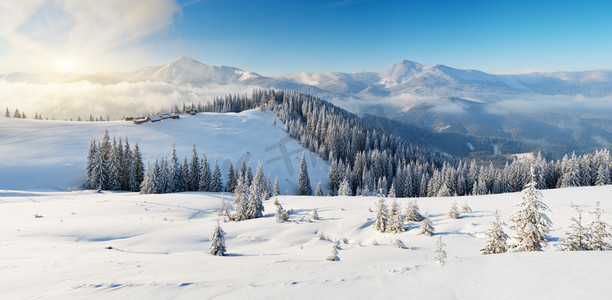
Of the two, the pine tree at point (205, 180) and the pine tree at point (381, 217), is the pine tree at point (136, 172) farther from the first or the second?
the pine tree at point (381, 217)

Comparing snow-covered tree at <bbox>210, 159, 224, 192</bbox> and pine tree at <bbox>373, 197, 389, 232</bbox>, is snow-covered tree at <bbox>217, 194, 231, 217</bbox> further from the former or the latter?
snow-covered tree at <bbox>210, 159, 224, 192</bbox>

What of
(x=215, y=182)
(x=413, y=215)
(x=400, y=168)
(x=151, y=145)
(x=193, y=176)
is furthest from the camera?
(x=400, y=168)

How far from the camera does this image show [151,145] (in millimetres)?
90000

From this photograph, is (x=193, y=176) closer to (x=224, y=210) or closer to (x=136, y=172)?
(x=136, y=172)

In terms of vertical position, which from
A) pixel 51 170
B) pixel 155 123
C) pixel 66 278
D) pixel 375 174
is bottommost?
pixel 375 174

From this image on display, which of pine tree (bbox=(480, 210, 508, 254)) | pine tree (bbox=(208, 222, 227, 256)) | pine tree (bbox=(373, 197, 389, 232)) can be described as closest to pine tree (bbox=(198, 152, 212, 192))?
pine tree (bbox=(208, 222, 227, 256))

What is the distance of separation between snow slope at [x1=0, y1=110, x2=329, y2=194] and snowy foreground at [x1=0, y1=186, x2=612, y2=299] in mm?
50705

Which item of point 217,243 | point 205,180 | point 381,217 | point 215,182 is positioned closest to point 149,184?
point 205,180

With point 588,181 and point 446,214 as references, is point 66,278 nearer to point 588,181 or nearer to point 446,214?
point 446,214

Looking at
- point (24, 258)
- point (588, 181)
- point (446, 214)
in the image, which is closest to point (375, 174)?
point (588, 181)

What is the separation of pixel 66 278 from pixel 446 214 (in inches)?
997

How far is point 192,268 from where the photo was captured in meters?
10.8

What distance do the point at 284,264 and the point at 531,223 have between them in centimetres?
1164

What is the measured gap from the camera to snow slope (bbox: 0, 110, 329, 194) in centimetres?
6256
